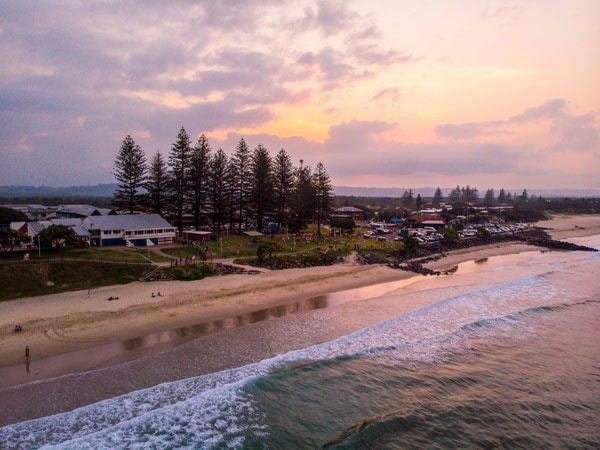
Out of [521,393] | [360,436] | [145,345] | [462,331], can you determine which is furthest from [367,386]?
[145,345]

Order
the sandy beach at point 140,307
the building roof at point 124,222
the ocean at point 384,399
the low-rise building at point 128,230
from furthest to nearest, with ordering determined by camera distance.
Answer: the building roof at point 124,222, the low-rise building at point 128,230, the sandy beach at point 140,307, the ocean at point 384,399

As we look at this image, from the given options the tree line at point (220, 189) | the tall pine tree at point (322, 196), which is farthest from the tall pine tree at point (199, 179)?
the tall pine tree at point (322, 196)

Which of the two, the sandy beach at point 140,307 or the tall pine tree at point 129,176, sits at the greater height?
the tall pine tree at point 129,176

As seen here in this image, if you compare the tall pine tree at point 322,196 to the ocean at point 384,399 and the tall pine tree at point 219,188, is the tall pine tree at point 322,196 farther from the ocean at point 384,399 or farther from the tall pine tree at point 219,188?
the ocean at point 384,399

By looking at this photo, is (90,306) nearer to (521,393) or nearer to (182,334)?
(182,334)

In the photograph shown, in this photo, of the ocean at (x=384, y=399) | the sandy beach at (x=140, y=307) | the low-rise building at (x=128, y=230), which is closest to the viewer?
the ocean at (x=384, y=399)

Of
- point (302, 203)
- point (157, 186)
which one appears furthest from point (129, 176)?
point (302, 203)

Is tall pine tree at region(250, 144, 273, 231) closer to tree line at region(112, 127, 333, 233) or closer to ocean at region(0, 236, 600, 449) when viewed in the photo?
tree line at region(112, 127, 333, 233)
